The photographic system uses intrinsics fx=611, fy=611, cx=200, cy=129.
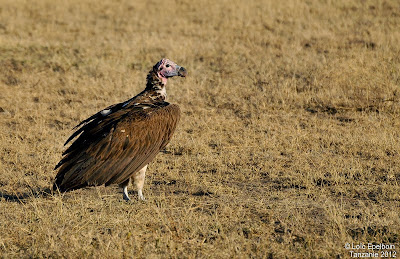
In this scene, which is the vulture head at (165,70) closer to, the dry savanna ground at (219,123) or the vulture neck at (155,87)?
the vulture neck at (155,87)

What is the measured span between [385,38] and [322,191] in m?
8.14

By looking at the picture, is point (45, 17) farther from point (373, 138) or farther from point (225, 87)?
point (373, 138)

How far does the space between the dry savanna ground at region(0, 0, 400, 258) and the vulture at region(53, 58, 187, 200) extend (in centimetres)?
30

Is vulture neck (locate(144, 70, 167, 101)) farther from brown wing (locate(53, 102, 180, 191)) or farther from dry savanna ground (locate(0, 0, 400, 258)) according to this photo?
dry savanna ground (locate(0, 0, 400, 258))

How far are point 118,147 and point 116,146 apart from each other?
0.08 ft

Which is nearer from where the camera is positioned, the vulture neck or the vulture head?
the vulture neck

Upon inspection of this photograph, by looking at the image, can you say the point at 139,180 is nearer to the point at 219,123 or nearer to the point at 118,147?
the point at 118,147

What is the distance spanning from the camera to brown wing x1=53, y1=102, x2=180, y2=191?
635cm

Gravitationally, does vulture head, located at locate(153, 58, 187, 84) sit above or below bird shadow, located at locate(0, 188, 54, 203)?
above

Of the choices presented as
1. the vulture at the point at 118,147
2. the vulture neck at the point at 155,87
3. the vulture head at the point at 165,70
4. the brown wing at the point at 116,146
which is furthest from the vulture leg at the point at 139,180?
the vulture head at the point at 165,70

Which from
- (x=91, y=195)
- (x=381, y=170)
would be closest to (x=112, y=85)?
(x=91, y=195)

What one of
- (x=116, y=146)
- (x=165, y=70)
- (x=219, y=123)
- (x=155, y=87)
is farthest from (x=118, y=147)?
(x=219, y=123)

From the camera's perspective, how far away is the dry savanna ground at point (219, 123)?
5.74 m

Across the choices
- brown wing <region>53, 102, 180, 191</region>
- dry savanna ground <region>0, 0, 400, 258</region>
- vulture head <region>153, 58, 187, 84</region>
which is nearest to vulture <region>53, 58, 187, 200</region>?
brown wing <region>53, 102, 180, 191</region>
